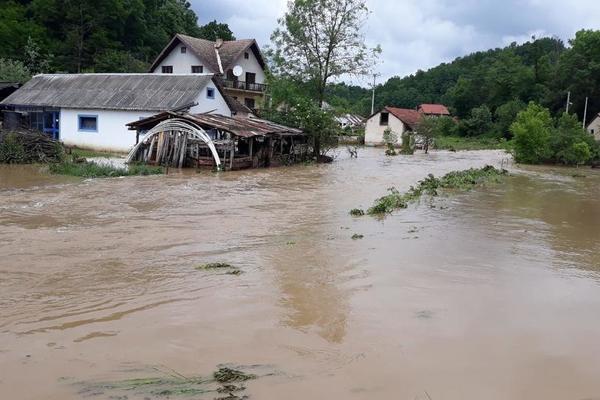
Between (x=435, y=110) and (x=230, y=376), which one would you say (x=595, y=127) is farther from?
(x=230, y=376)

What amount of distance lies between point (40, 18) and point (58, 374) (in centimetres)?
4770

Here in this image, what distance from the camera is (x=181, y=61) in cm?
4350

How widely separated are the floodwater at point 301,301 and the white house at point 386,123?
4043 centimetres

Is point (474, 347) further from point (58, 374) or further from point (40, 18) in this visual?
point (40, 18)

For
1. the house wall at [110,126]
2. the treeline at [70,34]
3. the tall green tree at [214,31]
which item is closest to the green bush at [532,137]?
the house wall at [110,126]

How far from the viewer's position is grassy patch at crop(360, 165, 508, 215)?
1402 cm

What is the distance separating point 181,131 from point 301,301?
670 inches

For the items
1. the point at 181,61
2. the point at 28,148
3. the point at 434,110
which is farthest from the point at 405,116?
the point at 28,148

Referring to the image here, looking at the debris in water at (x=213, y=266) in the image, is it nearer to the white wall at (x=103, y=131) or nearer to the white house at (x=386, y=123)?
the white wall at (x=103, y=131)

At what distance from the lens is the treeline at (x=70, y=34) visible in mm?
41750

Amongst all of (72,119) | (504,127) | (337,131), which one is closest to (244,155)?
(337,131)

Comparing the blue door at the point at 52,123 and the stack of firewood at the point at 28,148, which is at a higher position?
the blue door at the point at 52,123

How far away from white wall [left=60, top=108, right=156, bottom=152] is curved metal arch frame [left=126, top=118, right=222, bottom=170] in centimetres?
366

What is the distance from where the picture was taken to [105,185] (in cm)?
1633
